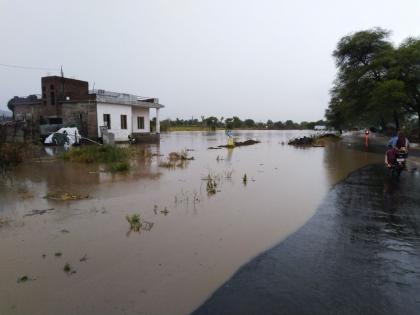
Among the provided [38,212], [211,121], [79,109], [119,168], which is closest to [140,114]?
[79,109]

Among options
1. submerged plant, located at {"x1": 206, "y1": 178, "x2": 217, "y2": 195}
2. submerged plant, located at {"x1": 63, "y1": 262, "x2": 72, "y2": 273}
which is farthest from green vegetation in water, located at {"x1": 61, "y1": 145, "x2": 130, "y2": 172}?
submerged plant, located at {"x1": 63, "y1": 262, "x2": 72, "y2": 273}

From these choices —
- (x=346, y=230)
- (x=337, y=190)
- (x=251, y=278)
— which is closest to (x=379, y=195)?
(x=337, y=190)

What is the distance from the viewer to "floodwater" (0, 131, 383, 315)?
163 inches

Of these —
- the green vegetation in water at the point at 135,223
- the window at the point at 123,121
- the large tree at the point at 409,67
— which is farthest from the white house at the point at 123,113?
the green vegetation in water at the point at 135,223

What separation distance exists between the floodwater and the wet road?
13.7 inches

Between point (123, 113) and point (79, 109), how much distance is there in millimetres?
4683

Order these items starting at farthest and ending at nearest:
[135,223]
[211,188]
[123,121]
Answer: [123,121] → [211,188] → [135,223]

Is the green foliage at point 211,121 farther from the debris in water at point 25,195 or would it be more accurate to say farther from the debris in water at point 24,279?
the debris in water at point 24,279

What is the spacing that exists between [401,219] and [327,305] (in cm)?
421

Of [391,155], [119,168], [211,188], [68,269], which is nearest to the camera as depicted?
[68,269]

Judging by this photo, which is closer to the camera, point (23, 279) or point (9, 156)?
point (23, 279)

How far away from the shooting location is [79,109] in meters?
31.6

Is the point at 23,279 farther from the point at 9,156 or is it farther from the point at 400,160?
the point at 9,156

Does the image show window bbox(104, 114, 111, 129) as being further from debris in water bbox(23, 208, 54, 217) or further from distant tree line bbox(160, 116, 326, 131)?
distant tree line bbox(160, 116, 326, 131)
